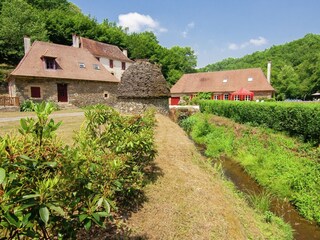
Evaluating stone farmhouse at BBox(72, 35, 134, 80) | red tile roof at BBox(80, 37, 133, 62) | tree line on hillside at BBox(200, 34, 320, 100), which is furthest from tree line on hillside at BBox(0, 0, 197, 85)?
tree line on hillside at BBox(200, 34, 320, 100)

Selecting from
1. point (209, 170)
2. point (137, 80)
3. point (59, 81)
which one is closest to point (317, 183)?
point (209, 170)

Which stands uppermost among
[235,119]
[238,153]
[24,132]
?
[24,132]

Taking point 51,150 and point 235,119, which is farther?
point 235,119

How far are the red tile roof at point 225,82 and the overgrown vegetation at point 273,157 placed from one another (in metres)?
18.1

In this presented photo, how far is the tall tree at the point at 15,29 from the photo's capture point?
88.3 ft

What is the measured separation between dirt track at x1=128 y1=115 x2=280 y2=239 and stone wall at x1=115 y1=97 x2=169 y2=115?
991 cm

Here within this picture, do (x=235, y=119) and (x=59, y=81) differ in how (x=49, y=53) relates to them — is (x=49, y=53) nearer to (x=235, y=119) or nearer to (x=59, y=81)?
(x=59, y=81)

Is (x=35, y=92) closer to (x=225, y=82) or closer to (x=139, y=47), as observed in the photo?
(x=225, y=82)

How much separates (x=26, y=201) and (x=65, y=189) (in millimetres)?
573

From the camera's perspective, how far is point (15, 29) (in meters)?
26.9

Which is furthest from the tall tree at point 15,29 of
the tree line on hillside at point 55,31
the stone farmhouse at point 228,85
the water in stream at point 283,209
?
the water in stream at point 283,209

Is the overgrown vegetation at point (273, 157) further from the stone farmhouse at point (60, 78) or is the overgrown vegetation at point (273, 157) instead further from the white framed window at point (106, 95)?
the stone farmhouse at point (60, 78)

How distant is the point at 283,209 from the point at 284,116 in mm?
6721

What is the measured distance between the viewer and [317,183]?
24.1 ft
